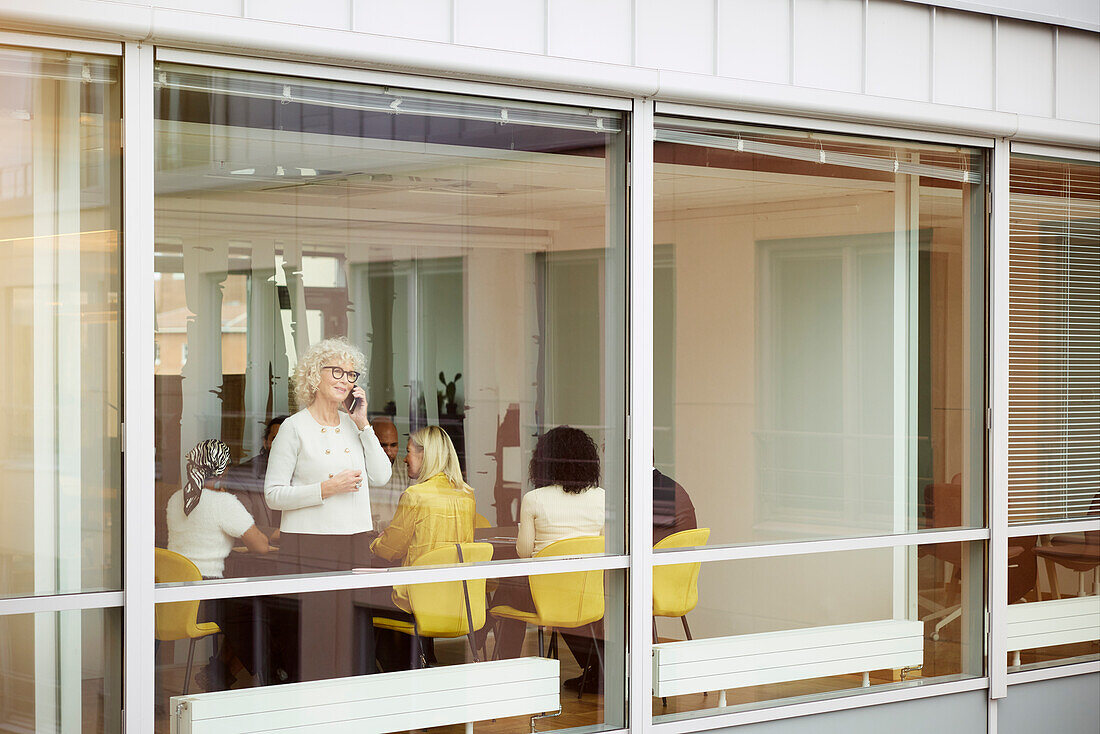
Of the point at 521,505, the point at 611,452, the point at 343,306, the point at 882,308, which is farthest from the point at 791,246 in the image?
the point at 343,306

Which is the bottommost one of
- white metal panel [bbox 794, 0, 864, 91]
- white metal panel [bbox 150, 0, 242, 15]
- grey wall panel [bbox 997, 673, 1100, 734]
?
grey wall panel [bbox 997, 673, 1100, 734]

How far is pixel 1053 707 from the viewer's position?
194 inches

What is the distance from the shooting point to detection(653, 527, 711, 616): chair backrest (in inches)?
161

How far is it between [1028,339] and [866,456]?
2.90 feet

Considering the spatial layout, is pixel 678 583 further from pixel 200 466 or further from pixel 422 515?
pixel 200 466

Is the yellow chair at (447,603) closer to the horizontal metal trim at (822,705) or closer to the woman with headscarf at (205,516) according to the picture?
the woman with headscarf at (205,516)

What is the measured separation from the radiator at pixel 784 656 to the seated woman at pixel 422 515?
0.89 metres

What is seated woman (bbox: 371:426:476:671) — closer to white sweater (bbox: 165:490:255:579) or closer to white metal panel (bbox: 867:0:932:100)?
white sweater (bbox: 165:490:255:579)

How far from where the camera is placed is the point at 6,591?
3.11 metres

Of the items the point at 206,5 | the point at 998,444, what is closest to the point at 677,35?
the point at 206,5

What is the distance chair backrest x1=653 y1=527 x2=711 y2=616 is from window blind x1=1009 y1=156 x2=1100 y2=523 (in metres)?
1.50

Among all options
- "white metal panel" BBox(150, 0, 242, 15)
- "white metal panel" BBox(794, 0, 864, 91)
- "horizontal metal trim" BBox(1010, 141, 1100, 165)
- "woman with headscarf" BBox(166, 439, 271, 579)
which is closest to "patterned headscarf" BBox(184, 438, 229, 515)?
"woman with headscarf" BBox(166, 439, 271, 579)

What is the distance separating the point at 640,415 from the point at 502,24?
4.38ft

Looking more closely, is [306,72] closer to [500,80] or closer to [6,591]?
[500,80]
